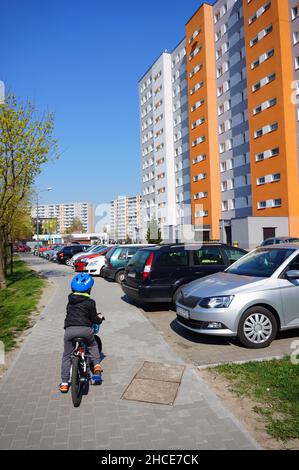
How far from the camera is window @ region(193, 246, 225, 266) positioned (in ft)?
29.7

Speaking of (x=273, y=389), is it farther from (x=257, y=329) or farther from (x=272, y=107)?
(x=272, y=107)

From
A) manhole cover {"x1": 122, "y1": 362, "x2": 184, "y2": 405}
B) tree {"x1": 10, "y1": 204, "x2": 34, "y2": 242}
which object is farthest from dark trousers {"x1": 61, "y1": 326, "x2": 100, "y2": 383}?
tree {"x1": 10, "y1": 204, "x2": 34, "y2": 242}

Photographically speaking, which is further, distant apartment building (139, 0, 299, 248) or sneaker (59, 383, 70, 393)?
distant apartment building (139, 0, 299, 248)

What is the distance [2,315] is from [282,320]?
684 cm

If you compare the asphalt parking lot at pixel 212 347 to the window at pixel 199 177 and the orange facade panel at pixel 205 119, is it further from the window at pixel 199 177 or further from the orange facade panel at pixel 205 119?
the window at pixel 199 177

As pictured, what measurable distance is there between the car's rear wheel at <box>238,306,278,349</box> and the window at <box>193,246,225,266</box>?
3246mm

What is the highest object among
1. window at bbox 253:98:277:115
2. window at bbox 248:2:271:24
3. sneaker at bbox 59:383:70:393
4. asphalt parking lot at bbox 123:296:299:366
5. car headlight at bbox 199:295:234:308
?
window at bbox 248:2:271:24

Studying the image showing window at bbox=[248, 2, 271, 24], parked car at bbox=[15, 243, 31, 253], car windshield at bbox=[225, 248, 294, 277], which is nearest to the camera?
car windshield at bbox=[225, 248, 294, 277]

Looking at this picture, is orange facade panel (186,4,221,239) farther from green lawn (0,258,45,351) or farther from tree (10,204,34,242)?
green lawn (0,258,45,351)

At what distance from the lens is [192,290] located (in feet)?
21.1

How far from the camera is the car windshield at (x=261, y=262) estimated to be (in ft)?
20.8

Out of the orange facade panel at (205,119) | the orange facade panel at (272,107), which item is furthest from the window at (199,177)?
the orange facade panel at (272,107)

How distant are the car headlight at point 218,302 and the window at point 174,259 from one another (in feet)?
9.67
